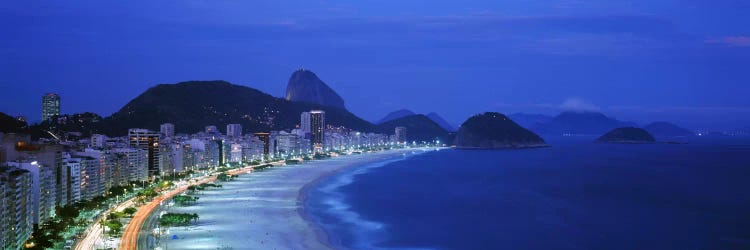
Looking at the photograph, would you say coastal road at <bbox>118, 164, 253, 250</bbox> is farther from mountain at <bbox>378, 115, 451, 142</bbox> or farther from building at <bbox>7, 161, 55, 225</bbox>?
mountain at <bbox>378, 115, 451, 142</bbox>

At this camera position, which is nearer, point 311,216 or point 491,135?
point 311,216

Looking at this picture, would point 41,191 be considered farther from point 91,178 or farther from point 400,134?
point 400,134

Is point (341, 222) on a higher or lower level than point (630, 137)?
lower

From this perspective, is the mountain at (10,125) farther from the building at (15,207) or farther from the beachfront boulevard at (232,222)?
the building at (15,207)

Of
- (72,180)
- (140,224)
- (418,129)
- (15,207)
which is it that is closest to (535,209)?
(140,224)

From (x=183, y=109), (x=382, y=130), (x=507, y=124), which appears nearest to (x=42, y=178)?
(x=183, y=109)

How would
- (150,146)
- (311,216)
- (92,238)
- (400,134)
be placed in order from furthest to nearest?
(400,134), (150,146), (311,216), (92,238)

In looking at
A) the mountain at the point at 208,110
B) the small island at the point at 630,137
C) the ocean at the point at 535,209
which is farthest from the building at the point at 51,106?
the small island at the point at 630,137

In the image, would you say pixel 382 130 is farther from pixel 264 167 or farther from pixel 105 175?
pixel 105 175
